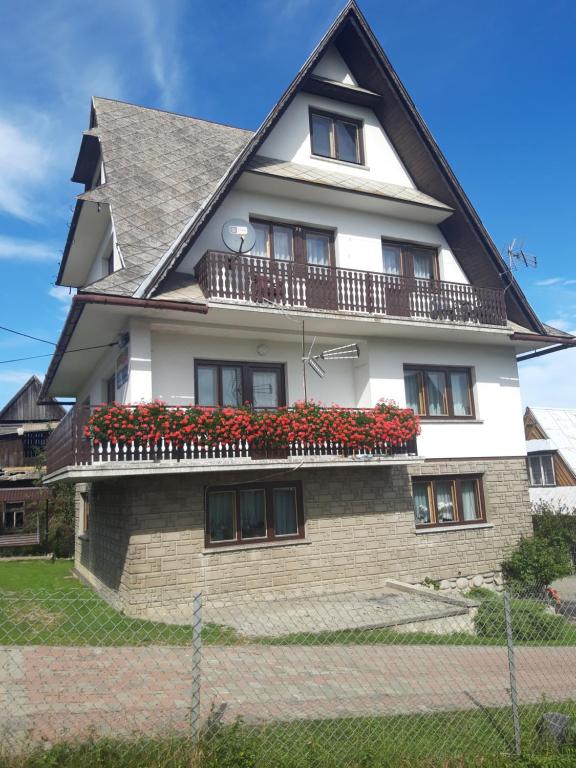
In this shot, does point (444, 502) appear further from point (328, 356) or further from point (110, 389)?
point (110, 389)

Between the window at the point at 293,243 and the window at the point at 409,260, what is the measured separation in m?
1.74

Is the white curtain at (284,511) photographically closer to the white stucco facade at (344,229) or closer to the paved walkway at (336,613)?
the paved walkway at (336,613)

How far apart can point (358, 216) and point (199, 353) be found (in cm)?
570

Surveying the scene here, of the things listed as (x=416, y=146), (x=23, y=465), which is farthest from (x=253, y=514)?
(x=23, y=465)

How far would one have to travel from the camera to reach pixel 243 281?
13023 millimetres

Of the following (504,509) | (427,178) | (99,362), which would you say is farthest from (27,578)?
(427,178)

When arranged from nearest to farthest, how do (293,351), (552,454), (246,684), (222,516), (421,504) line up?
(246,684)
(222,516)
(293,351)
(421,504)
(552,454)

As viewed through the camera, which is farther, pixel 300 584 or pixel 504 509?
pixel 504 509

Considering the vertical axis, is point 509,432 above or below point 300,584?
above

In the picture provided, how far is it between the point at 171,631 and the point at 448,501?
830cm

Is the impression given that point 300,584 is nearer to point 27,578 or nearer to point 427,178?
point 27,578

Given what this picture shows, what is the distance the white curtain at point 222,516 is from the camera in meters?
12.8

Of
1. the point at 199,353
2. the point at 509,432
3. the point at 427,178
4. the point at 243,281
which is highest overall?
the point at 427,178

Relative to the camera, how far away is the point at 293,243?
593 inches
